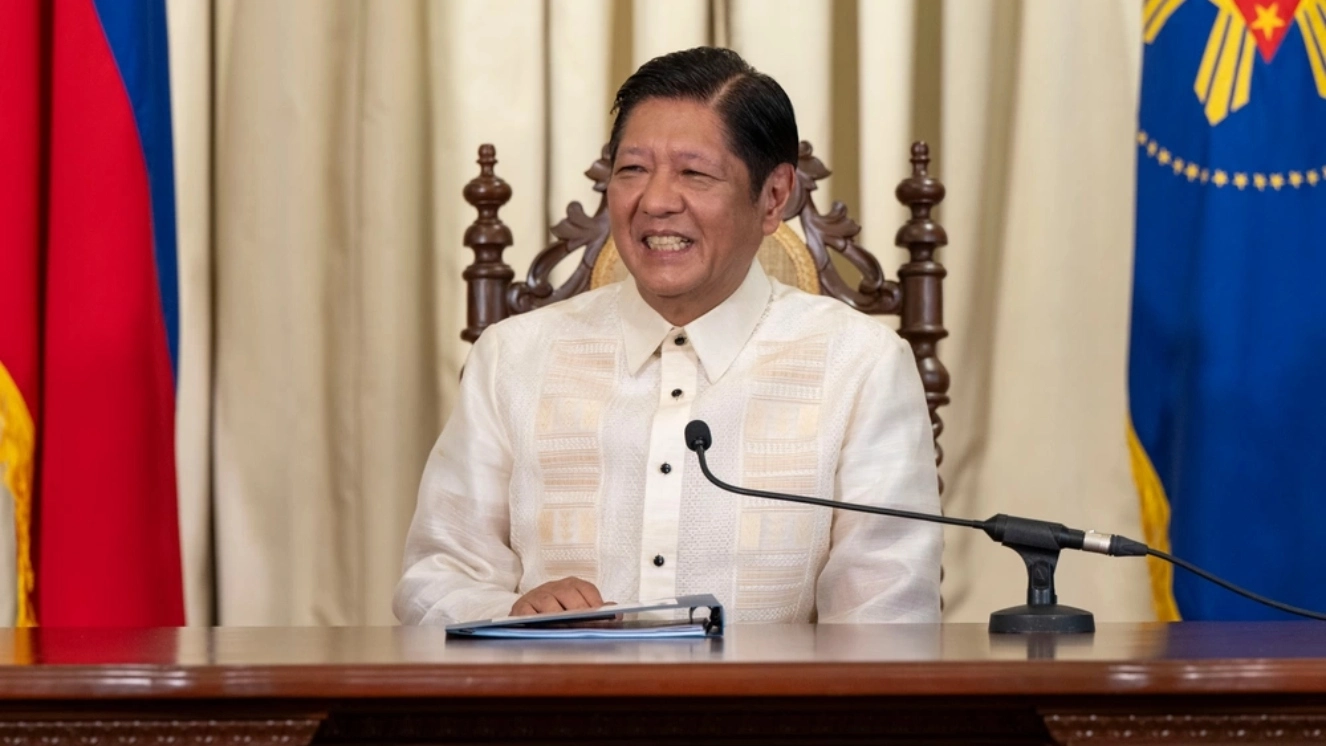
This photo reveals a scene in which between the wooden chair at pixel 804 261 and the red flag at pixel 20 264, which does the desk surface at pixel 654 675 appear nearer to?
the wooden chair at pixel 804 261

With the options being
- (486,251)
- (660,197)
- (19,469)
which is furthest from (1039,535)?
(19,469)

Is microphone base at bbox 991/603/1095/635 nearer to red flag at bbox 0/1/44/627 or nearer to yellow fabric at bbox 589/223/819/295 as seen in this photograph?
yellow fabric at bbox 589/223/819/295

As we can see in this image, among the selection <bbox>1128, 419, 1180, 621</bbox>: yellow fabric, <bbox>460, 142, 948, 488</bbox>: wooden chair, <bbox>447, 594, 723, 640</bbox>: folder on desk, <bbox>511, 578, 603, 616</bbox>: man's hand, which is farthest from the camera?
<bbox>1128, 419, 1180, 621</bbox>: yellow fabric

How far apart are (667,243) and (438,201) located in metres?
0.89

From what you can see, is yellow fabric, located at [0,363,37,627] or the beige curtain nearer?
yellow fabric, located at [0,363,37,627]

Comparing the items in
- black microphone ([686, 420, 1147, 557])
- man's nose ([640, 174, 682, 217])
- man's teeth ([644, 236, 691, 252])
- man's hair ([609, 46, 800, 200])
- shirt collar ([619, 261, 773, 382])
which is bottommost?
black microphone ([686, 420, 1147, 557])

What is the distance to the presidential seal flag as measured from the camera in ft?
8.72

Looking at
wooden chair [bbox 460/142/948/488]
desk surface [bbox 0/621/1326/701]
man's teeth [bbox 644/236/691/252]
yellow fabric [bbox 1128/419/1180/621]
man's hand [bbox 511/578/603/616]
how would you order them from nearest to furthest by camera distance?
desk surface [bbox 0/621/1326/701] < man's hand [bbox 511/578/603/616] < man's teeth [bbox 644/236/691/252] < wooden chair [bbox 460/142/948/488] < yellow fabric [bbox 1128/419/1180/621]

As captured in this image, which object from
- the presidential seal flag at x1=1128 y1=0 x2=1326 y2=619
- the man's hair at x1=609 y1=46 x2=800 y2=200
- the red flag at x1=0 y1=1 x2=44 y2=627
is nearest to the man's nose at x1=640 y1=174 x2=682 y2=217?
the man's hair at x1=609 y1=46 x2=800 y2=200

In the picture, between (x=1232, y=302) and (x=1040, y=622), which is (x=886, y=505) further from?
(x=1232, y=302)

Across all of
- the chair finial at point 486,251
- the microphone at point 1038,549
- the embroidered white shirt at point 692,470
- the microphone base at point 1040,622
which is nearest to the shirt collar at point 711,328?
the embroidered white shirt at point 692,470

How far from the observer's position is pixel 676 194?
2102mm

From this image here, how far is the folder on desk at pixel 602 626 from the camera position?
4.62ft

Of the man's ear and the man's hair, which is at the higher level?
the man's hair
